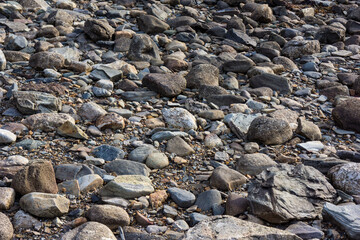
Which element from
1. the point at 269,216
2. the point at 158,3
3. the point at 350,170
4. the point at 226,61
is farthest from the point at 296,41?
the point at 269,216

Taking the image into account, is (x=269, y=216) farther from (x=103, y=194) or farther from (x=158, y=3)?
(x=158, y=3)

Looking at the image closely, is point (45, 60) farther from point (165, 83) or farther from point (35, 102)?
point (165, 83)

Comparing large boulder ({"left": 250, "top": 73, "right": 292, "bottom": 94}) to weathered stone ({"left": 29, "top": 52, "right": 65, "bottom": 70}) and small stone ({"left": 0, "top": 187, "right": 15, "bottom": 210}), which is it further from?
small stone ({"left": 0, "top": 187, "right": 15, "bottom": 210})

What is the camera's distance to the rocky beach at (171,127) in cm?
270

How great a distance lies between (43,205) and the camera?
2.64 metres

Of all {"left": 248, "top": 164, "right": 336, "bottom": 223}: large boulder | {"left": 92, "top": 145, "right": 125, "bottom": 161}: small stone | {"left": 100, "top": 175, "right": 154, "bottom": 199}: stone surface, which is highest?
{"left": 248, "top": 164, "right": 336, "bottom": 223}: large boulder

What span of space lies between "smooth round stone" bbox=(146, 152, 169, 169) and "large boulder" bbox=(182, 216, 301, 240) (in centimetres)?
97

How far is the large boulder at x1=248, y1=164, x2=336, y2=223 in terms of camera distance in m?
2.74

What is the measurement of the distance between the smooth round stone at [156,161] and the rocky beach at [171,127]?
0.01 m

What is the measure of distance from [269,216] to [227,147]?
1119 mm

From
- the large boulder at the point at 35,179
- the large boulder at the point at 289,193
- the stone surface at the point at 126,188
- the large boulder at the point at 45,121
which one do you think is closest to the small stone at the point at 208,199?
the large boulder at the point at 289,193

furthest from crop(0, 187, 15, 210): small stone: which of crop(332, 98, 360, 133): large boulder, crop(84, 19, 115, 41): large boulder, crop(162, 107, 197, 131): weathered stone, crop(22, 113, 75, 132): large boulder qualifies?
crop(84, 19, 115, 41): large boulder

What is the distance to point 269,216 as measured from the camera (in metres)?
2.73

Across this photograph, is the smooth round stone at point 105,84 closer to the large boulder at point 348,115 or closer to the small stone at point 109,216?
the small stone at point 109,216
